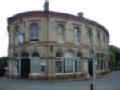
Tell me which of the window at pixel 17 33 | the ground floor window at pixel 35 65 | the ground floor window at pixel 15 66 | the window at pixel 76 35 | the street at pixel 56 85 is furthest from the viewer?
the window at pixel 76 35

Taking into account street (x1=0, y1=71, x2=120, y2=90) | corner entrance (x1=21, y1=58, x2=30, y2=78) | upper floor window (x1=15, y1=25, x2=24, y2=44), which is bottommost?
street (x1=0, y1=71, x2=120, y2=90)

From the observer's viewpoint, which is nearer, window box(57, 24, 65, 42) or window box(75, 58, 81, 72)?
window box(57, 24, 65, 42)

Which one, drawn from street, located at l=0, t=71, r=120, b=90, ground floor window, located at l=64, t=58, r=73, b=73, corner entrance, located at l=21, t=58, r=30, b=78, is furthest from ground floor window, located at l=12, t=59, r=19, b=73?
street, located at l=0, t=71, r=120, b=90

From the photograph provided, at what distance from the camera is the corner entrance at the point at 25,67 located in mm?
32784

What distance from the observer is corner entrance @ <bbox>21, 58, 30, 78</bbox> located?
32784 millimetres

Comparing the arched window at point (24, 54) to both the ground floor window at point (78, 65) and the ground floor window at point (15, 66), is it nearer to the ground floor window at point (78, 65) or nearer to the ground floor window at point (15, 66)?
the ground floor window at point (15, 66)

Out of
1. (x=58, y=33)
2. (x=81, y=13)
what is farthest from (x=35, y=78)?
(x=81, y=13)

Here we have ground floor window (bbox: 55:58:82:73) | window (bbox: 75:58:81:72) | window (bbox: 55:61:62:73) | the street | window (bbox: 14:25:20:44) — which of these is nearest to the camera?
the street

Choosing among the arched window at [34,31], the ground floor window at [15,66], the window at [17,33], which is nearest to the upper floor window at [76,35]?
the arched window at [34,31]

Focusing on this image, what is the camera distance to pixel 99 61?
4209cm

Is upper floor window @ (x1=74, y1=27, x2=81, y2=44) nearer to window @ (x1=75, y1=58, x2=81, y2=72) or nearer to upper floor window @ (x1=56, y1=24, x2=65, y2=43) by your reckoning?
upper floor window @ (x1=56, y1=24, x2=65, y2=43)

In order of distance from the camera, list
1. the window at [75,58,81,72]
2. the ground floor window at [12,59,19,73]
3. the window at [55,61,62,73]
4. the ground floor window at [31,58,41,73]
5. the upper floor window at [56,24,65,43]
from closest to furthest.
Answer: the ground floor window at [31,58,41,73], the window at [55,61,62,73], the upper floor window at [56,24,65,43], the ground floor window at [12,59,19,73], the window at [75,58,81,72]

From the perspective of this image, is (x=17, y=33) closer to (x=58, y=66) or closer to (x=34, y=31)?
(x=34, y=31)

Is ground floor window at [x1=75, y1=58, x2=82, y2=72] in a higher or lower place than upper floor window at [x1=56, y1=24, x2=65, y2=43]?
lower
